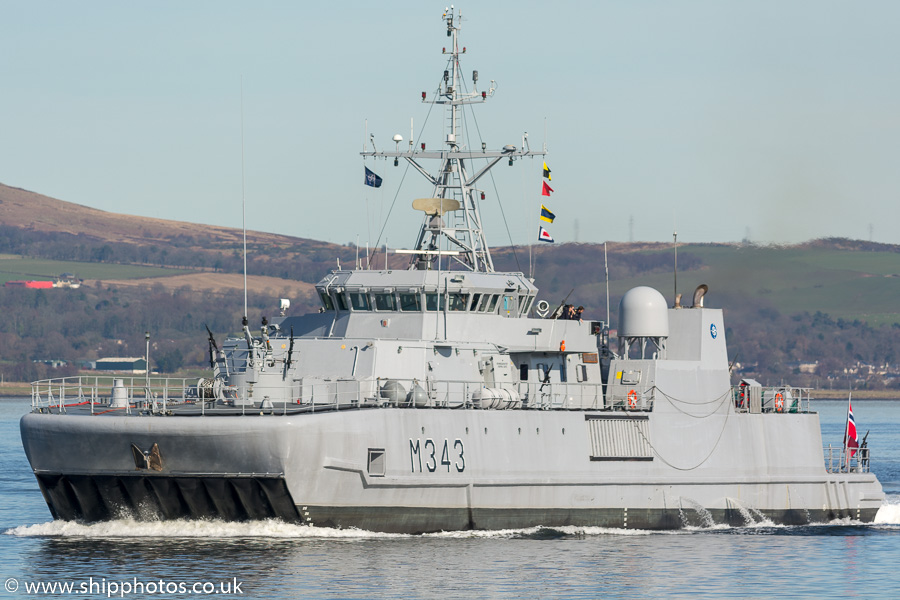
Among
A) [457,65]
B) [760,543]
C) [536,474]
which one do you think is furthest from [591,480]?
[457,65]

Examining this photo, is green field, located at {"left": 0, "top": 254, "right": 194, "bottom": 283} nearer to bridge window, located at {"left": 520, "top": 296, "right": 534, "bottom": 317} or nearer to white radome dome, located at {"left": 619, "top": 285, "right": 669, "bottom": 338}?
bridge window, located at {"left": 520, "top": 296, "right": 534, "bottom": 317}

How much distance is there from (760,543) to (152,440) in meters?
12.6

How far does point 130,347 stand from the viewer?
417ft

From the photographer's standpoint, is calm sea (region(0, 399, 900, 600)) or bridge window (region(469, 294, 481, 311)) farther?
bridge window (region(469, 294, 481, 311))

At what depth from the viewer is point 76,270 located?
148 metres

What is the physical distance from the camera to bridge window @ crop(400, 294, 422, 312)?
1188 inches

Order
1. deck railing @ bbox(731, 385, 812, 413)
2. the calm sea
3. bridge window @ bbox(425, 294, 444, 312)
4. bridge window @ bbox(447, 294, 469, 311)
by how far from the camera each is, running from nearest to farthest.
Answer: the calm sea → bridge window @ bbox(425, 294, 444, 312) → bridge window @ bbox(447, 294, 469, 311) → deck railing @ bbox(731, 385, 812, 413)

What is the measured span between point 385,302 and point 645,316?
19.3 ft

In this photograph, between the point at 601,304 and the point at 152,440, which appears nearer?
the point at 152,440

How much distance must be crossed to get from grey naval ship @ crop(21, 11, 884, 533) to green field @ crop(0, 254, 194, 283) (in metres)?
112

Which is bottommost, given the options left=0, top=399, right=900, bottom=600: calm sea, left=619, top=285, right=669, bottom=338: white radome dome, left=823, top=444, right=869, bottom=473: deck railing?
left=0, top=399, right=900, bottom=600: calm sea

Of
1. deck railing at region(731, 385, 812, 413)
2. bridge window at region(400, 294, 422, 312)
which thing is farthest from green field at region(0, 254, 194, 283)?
bridge window at region(400, 294, 422, 312)

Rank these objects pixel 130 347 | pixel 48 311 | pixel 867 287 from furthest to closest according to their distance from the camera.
Answer: 1. pixel 48 311
2. pixel 130 347
3. pixel 867 287

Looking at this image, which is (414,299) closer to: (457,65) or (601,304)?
(457,65)
